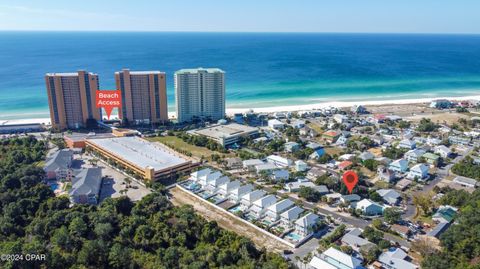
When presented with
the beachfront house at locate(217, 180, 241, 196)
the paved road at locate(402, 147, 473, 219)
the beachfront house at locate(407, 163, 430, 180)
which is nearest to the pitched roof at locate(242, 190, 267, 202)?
the beachfront house at locate(217, 180, 241, 196)

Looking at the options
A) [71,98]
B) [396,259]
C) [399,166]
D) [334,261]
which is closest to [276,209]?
[334,261]

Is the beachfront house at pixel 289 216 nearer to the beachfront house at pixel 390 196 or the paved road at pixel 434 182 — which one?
the beachfront house at pixel 390 196

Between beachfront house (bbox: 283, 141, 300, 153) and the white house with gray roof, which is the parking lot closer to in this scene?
the white house with gray roof

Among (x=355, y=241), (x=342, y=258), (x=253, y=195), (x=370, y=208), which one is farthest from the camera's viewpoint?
(x=253, y=195)

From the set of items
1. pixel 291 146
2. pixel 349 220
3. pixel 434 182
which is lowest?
pixel 349 220

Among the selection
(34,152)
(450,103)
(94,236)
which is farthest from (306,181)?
(450,103)

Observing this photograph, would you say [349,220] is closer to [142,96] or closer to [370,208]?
[370,208]
